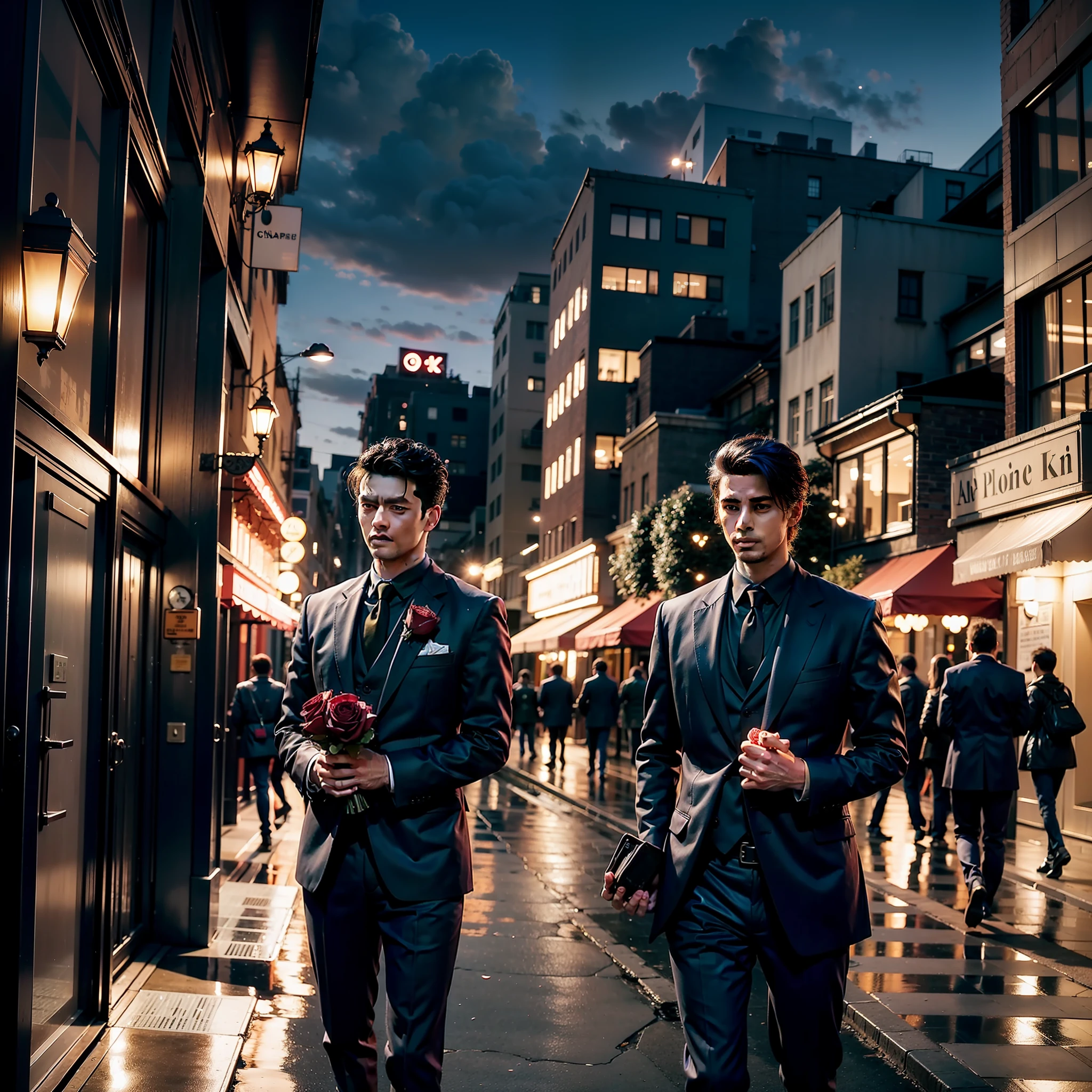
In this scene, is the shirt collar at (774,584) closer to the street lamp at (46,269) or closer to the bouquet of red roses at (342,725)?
the bouquet of red roses at (342,725)

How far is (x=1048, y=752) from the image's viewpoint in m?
11.5

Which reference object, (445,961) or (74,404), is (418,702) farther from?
(74,404)

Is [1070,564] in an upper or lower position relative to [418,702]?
upper

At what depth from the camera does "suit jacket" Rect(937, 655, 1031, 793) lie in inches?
375

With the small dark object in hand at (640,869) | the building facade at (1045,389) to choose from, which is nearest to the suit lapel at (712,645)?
the small dark object in hand at (640,869)

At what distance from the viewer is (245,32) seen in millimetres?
11203

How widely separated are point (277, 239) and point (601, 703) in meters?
11.9

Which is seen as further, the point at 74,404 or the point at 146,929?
the point at 146,929

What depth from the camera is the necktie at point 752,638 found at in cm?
353

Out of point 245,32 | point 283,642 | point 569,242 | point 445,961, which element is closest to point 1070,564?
point 245,32

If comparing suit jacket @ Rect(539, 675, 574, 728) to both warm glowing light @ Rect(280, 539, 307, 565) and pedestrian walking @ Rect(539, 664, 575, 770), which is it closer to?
pedestrian walking @ Rect(539, 664, 575, 770)

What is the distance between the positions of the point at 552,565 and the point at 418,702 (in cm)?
4845

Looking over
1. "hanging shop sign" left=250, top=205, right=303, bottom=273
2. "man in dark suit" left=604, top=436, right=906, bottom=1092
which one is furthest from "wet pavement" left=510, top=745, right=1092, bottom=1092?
"hanging shop sign" left=250, top=205, right=303, bottom=273

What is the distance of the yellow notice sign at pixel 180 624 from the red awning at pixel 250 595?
118 centimetres
